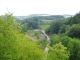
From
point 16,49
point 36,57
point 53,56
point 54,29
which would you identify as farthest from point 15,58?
point 54,29

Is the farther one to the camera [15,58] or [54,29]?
[54,29]

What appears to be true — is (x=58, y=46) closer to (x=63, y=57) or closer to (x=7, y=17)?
(x=63, y=57)

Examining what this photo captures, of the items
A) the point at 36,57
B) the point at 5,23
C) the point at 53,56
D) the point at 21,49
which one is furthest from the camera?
the point at 53,56

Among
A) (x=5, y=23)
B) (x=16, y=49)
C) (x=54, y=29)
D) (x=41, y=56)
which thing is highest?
(x=5, y=23)

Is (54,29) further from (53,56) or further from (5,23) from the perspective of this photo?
(5,23)

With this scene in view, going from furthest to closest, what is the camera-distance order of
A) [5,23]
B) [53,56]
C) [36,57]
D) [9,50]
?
1. [53,56]
2. [36,57]
3. [5,23]
4. [9,50]

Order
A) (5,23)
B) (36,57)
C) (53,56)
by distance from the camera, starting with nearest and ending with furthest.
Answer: (5,23) < (36,57) < (53,56)

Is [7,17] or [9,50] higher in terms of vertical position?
[7,17]

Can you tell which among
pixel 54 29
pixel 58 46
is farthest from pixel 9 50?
pixel 54 29

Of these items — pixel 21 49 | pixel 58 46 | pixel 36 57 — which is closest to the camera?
pixel 21 49
